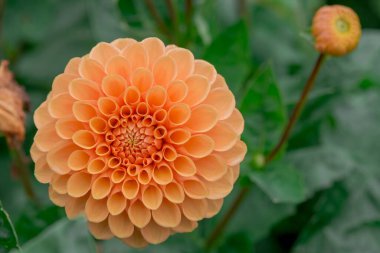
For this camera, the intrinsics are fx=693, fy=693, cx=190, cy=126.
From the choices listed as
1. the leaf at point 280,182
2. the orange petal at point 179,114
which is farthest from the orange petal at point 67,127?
the leaf at point 280,182

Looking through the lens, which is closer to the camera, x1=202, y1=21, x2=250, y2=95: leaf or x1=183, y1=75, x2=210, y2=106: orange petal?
x1=183, y1=75, x2=210, y2=106: orange petal

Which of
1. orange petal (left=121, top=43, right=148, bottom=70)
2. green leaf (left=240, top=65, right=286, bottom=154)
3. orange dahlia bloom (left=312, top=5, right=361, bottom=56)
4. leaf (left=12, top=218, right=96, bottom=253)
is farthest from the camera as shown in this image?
green leaf (left=240, top=65, right=286, bottom=154)

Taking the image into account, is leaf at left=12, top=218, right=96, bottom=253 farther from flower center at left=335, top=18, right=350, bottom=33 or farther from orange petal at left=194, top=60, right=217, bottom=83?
flower center at left=335, top=18, right=350, bottom=33

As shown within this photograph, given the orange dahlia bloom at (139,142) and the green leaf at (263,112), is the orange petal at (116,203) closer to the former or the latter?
the orange dahlia bloom at (139,142)

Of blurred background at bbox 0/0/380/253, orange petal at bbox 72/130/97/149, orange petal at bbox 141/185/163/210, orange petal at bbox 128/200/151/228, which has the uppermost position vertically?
orange petal at bbox 72/130/97/149

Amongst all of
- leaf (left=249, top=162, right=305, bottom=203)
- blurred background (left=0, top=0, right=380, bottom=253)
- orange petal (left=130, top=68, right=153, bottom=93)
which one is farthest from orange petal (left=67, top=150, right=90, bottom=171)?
leaf (left=249, top=162, right=305, bottom=203)
